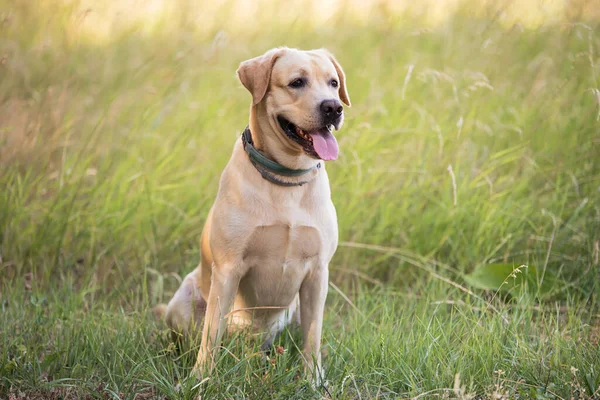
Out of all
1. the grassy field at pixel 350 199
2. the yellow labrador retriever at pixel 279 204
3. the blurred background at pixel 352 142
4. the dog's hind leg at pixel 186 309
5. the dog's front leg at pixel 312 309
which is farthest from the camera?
the blurred background at pixel 352 142

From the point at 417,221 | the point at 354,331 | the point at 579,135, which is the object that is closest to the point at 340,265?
the point at 417,221

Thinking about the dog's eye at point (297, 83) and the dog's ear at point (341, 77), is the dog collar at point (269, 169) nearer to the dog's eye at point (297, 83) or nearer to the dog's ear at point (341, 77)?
the dog's eye at point (297, 83)

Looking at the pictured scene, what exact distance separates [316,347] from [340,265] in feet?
3.96

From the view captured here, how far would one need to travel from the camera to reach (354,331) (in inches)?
128

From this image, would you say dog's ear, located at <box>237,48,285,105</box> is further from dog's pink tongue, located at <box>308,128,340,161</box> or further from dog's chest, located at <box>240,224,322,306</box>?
dog's chest, located at <box>240,224,322,306</box>

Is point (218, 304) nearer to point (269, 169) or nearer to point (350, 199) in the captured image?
point (269, 169)

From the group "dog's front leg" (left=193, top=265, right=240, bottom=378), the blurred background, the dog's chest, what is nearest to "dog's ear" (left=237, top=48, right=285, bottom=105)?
the dog's chest

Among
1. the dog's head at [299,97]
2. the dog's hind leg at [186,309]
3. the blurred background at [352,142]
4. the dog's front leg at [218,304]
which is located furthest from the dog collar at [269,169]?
the blurred background at [352,142]

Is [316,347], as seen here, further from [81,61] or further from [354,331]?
[81,61]

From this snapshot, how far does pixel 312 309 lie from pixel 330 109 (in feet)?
2.98

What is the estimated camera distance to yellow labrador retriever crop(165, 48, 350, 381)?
291 cm

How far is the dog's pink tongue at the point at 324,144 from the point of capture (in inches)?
113

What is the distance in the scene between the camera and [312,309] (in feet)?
10.1

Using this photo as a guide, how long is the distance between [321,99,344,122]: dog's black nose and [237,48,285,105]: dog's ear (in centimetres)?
30
